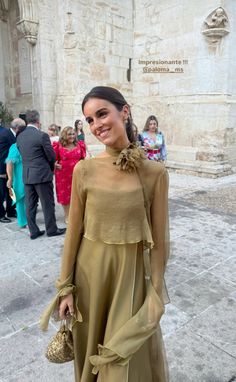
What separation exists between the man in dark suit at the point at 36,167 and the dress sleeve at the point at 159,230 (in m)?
3.14

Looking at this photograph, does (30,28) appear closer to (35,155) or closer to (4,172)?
(4,172)

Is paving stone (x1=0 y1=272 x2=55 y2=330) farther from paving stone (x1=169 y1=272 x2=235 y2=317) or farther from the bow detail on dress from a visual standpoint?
the bow detail on dress

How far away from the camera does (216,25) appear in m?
8.12

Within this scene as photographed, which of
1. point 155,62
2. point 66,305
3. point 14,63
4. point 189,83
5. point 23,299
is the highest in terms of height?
point 14,63

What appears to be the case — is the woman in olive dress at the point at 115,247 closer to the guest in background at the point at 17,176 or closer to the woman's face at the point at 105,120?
the woman's face at the point at 105,120

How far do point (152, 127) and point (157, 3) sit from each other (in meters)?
6.14

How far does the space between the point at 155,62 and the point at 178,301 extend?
870cm

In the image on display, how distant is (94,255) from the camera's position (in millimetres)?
1322

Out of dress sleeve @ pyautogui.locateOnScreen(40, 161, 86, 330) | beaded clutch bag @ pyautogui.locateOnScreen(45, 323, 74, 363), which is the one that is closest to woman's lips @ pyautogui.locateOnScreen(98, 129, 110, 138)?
dress sleeve @ pyautogui.locateOnScreen(40, 161, 86, 330)

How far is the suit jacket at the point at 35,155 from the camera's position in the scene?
414 centimetres

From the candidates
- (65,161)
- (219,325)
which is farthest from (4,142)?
(219,325)

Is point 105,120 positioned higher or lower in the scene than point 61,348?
higher

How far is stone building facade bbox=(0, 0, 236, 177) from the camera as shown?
8.47m

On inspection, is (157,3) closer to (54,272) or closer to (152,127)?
(152,127)
